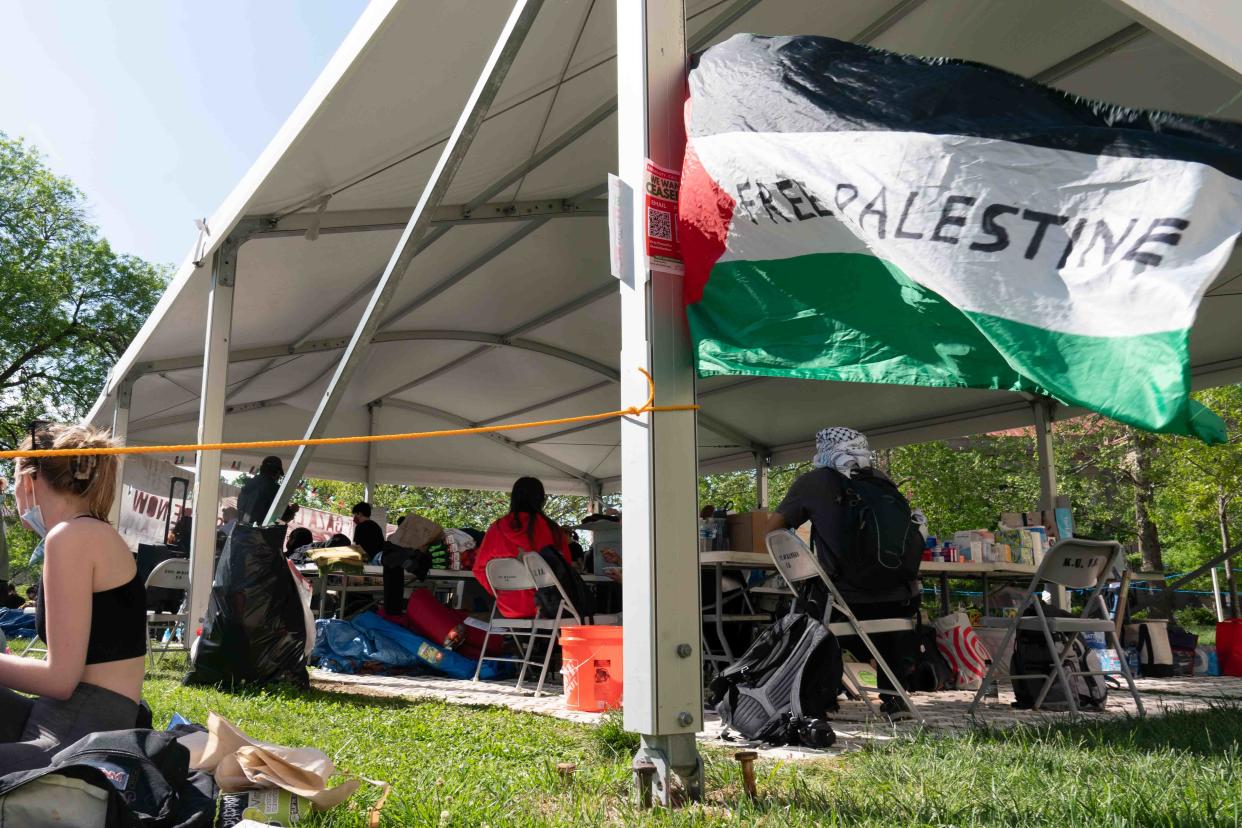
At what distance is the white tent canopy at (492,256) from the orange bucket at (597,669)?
2.42m

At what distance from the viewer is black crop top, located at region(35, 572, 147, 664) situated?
2.31 metres

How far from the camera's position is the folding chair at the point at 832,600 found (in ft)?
14.2

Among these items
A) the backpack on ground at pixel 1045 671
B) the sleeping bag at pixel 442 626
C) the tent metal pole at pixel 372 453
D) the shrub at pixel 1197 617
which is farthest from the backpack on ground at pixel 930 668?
the shrub at pixel 1197 617

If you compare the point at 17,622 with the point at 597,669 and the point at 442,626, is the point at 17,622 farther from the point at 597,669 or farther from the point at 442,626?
the point at 597,669

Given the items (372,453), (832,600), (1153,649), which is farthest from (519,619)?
(372,453)

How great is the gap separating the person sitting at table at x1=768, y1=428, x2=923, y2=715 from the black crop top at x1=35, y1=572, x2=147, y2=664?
2968 mm

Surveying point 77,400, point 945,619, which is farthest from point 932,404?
point 77,400

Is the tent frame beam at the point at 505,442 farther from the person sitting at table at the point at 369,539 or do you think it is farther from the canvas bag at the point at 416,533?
the canvas bag at the point at 416,533

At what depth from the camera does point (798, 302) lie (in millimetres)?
2814

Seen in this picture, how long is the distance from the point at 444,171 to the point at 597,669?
2.58m

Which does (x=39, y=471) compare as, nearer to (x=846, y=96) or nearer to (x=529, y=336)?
(x=846, y=96)

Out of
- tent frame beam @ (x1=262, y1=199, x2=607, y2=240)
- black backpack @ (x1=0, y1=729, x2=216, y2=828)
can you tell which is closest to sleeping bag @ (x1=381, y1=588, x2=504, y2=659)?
tent frame beam @ (x1=262, y1=199, x2=607, y2=240)

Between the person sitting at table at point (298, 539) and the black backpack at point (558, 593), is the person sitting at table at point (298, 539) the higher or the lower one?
the higher one

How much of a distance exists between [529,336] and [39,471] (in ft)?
26.7
